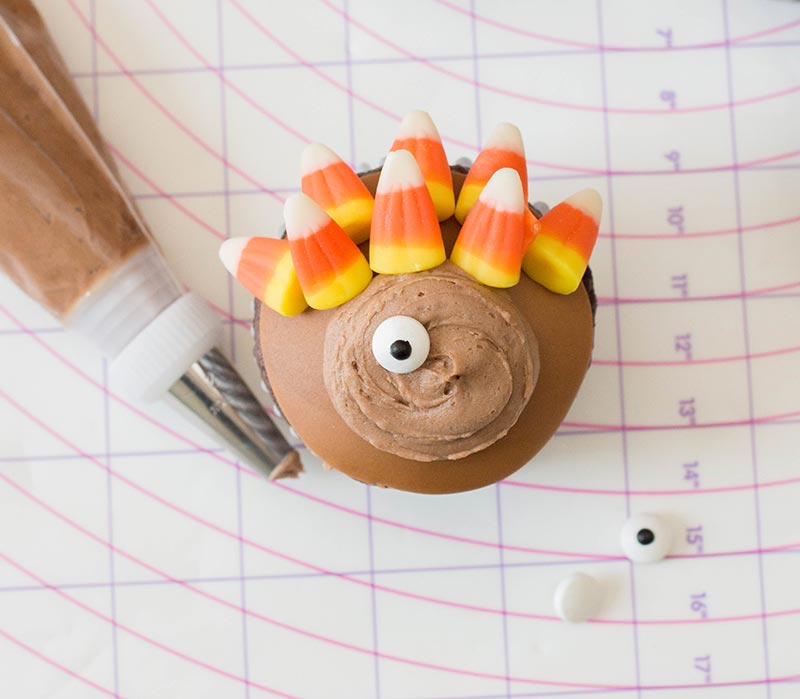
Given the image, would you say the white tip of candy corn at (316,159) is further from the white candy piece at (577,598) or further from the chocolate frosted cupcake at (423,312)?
the white candy piece at (577,598)

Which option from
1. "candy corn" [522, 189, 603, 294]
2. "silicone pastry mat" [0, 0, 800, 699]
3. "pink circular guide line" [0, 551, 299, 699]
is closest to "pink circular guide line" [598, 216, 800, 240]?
"silicone pastry mat" [0, 0, 800, 699]

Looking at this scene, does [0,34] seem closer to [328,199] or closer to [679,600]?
[328,199]

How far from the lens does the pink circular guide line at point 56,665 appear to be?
950 millimetres

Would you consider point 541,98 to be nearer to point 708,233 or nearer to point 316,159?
point 708,233

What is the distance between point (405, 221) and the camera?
2.20ft

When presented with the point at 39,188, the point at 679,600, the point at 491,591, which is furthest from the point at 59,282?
the point at 679,600

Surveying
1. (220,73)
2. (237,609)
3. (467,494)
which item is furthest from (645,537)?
(220,73)

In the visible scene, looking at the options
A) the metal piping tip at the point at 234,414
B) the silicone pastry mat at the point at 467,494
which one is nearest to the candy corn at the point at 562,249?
the silicone pastry mat at the point at 467,494

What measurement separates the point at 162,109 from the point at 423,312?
0.46m

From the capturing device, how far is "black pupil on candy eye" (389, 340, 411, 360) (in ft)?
2.06

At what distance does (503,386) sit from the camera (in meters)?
0.66

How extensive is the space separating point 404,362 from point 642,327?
0.41 metres

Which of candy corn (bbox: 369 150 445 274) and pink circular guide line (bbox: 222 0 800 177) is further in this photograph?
pink circular guide line (bbox: 222 0 800 177)

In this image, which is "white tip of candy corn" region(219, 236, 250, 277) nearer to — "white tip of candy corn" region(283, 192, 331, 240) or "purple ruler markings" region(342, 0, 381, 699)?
"white tip of candy corn" region(283, 192, 331, 240)
